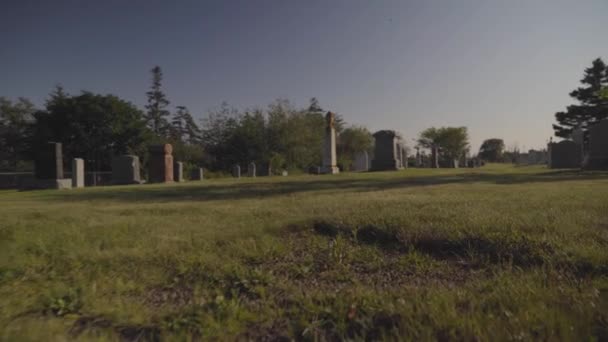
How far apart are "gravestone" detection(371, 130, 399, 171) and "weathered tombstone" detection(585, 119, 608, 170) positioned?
8.47 meters

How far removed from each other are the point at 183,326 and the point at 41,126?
2781 centimetres

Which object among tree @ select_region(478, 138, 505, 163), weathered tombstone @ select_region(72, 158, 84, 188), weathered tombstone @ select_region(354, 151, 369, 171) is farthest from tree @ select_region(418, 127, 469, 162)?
weathered tombstone @ select_region(72, 158, 84, 188)

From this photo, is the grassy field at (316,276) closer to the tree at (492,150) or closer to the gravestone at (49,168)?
the gravestone at (49,168)

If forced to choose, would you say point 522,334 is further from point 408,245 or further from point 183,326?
point 183,326

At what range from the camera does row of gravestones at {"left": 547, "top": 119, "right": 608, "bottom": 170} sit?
507 inches

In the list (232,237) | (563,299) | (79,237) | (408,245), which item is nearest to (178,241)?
(232,237)

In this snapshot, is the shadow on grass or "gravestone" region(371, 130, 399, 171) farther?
"gravestone" region(371, 130, 399, 171)

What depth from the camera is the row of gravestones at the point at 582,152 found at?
1287 centimetres

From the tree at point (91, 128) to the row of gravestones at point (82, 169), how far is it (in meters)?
9.10

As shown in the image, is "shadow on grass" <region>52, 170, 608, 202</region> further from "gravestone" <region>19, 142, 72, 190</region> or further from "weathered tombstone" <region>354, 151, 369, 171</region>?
"weathered tombstone" <region>354, 151, 369, 171</region>

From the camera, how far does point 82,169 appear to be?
514 inches

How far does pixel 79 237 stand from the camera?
299 cm

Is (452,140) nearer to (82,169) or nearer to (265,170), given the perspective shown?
(265,170)

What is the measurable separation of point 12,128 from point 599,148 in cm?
5151
